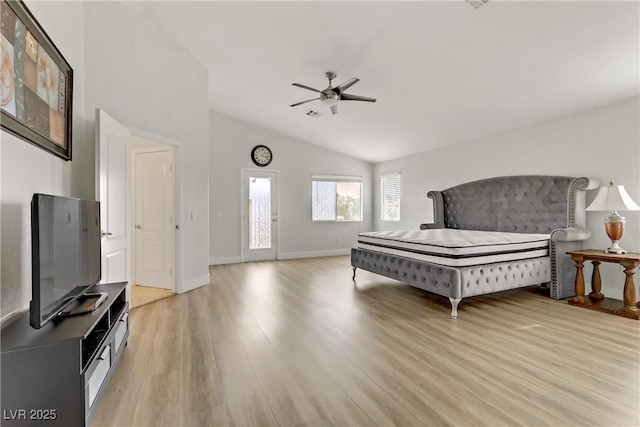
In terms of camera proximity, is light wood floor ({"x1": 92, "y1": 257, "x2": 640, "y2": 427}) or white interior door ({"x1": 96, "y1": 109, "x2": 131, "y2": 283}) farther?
white interior door ({"x1": 96, "y1": 109, "x2": 131, "y2": 283})

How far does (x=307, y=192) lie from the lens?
757cm

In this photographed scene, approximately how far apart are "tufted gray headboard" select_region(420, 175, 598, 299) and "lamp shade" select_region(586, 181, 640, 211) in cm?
43

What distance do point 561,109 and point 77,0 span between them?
18.6ft

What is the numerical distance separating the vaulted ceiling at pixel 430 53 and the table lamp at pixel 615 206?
120 cm

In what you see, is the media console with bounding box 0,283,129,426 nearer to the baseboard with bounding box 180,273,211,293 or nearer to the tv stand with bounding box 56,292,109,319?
the tv stand with bounding box 56,292,109,319

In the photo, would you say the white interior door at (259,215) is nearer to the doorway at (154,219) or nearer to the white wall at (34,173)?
→ the doorway at (154,219)

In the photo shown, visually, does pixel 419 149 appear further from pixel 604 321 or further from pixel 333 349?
pixel 333 349

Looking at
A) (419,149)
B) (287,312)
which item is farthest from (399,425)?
(419,149)

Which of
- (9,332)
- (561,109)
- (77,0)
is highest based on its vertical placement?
(77,0)

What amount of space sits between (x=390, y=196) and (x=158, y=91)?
18.1 feet

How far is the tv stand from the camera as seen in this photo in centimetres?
192

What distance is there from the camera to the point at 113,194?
10.1ft

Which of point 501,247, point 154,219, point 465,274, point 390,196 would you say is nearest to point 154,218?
point 154,219

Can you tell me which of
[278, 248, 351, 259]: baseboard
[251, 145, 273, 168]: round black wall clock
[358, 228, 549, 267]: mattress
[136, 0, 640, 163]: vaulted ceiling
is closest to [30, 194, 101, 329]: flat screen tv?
[136, 0, 640, 163]: vaulted ceiling
